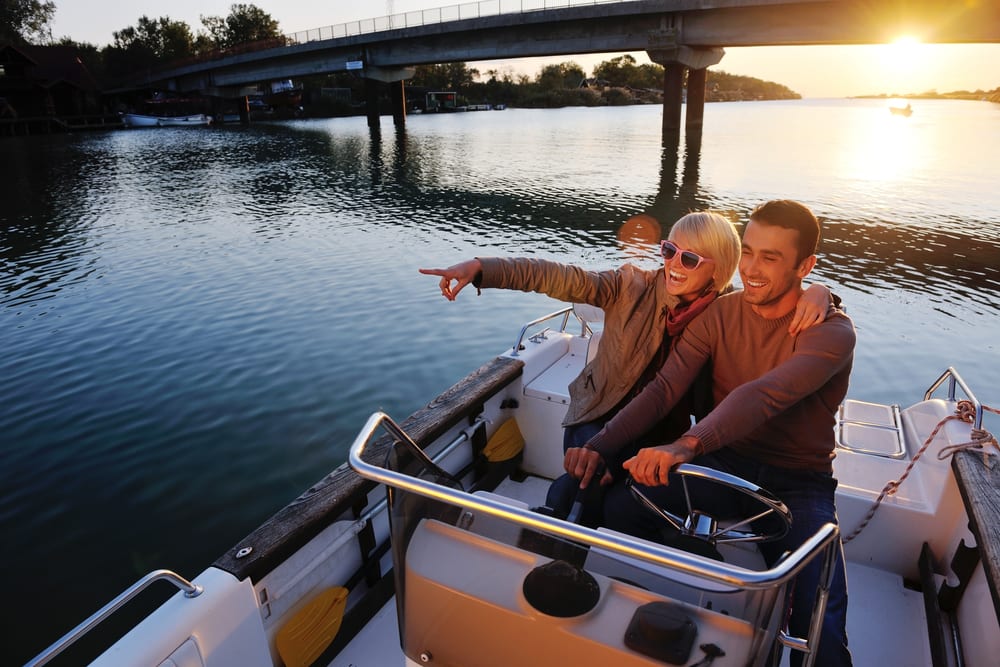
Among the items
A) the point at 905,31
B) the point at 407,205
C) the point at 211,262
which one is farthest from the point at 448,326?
the point at 905,31

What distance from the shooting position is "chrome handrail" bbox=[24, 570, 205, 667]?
6.72 feet

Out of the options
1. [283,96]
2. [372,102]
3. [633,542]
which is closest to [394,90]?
[372,102]

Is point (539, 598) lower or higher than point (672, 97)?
lower

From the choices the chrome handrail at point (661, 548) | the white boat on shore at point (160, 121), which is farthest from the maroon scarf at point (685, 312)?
the white boat on shore at point (160, 121)

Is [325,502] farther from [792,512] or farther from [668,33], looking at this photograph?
[668,33]

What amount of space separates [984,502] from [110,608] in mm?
3647

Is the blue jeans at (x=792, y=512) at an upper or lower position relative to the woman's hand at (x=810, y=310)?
lower

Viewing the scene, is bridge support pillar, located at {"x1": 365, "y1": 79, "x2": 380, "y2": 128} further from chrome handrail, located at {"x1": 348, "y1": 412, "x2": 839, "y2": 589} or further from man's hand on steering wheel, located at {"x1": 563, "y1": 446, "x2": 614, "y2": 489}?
chrome handrail, located at {"x1": 348, "y1": 412, "x2": 839, "y2": 589}

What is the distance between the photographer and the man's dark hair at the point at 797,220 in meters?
2.62

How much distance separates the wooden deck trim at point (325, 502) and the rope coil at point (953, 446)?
2317mm

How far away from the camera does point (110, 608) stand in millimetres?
2158

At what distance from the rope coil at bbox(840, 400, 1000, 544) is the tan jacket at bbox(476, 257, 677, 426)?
1.58 metres

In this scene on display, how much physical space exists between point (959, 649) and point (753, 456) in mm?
1421

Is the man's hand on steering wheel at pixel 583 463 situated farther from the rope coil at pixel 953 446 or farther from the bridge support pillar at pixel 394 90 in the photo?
the bridge support pillar at pixel 394 90
